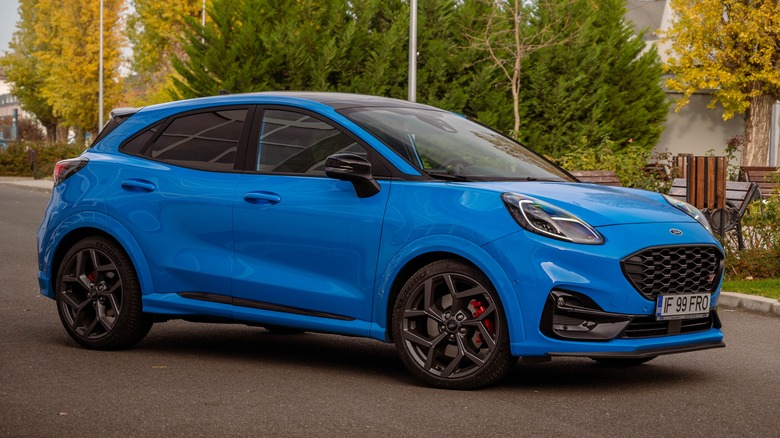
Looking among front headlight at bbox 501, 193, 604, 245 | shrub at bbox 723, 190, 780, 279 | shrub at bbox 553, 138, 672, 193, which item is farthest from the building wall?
front headlight at bbox 501, 193, 604, 245

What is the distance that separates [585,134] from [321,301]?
973 inches

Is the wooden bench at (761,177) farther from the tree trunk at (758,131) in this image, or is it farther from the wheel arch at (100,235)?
the tree trunk at (758,131)

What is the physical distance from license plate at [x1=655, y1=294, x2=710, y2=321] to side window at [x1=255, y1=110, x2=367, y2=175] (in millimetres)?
1885

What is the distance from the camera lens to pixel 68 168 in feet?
28.1

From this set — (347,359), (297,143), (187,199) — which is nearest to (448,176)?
(297,143)

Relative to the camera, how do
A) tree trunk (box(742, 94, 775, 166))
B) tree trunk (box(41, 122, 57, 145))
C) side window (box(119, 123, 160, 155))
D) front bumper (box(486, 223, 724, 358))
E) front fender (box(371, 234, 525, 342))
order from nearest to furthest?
front bumper (box(486, 223, 724, 358)), front fender (box(371, 234, 525, 342)), side window (box(119, 123, 160, 155)), tree trunk (box(742, 94, 775, 166)), tree trunk (box(41, 122, 57, 145))

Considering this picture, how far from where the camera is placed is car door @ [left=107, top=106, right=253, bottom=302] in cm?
770

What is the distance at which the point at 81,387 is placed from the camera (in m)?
6.87

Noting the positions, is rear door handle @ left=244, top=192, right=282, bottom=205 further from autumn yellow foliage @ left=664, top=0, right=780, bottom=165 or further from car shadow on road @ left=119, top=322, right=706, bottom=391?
autumn yellow foliage @ left=664, top=0, right=780, bottom=165

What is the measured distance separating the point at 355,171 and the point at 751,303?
5.44 meters

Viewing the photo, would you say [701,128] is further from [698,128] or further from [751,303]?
[751,303]

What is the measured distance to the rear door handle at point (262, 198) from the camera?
24.3ft

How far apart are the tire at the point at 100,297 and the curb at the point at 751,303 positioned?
5.51 metres

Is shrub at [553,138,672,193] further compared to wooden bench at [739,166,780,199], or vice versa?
wooden bench at [739,166,780,199]
